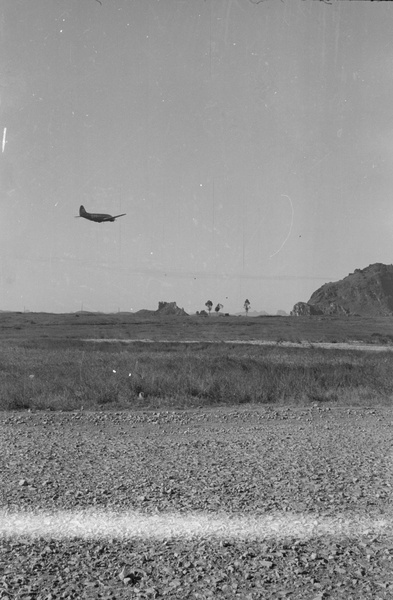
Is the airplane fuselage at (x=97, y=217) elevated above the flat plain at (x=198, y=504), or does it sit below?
above

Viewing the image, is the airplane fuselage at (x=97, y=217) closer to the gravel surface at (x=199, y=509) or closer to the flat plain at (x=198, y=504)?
the flat plain at (x=198, y=504)

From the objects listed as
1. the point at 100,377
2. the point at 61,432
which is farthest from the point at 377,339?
the point at 61,432

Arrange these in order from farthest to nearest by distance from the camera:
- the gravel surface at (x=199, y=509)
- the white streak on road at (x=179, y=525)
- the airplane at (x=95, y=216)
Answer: the airplane at (x=95, y=216) < the white streak on road at (x=179, y=525) < the gravel surface at (x=199, y=509)

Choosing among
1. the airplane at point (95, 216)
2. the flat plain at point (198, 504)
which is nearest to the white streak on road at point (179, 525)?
the flat plain at point (198, 504)

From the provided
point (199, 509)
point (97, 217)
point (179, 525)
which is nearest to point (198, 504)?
point (199, 509)

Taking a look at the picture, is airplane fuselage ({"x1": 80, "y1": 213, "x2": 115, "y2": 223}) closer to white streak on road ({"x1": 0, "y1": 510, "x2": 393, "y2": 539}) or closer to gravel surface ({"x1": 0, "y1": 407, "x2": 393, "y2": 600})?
gravel surface ({"x1": 0, "y1": 407, "x2": 393, "y2": 600})

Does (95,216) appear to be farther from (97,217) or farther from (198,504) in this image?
(198,504)

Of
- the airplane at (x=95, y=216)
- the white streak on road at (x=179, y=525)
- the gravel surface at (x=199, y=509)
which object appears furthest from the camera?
the airplane at (x=95, y=216)
